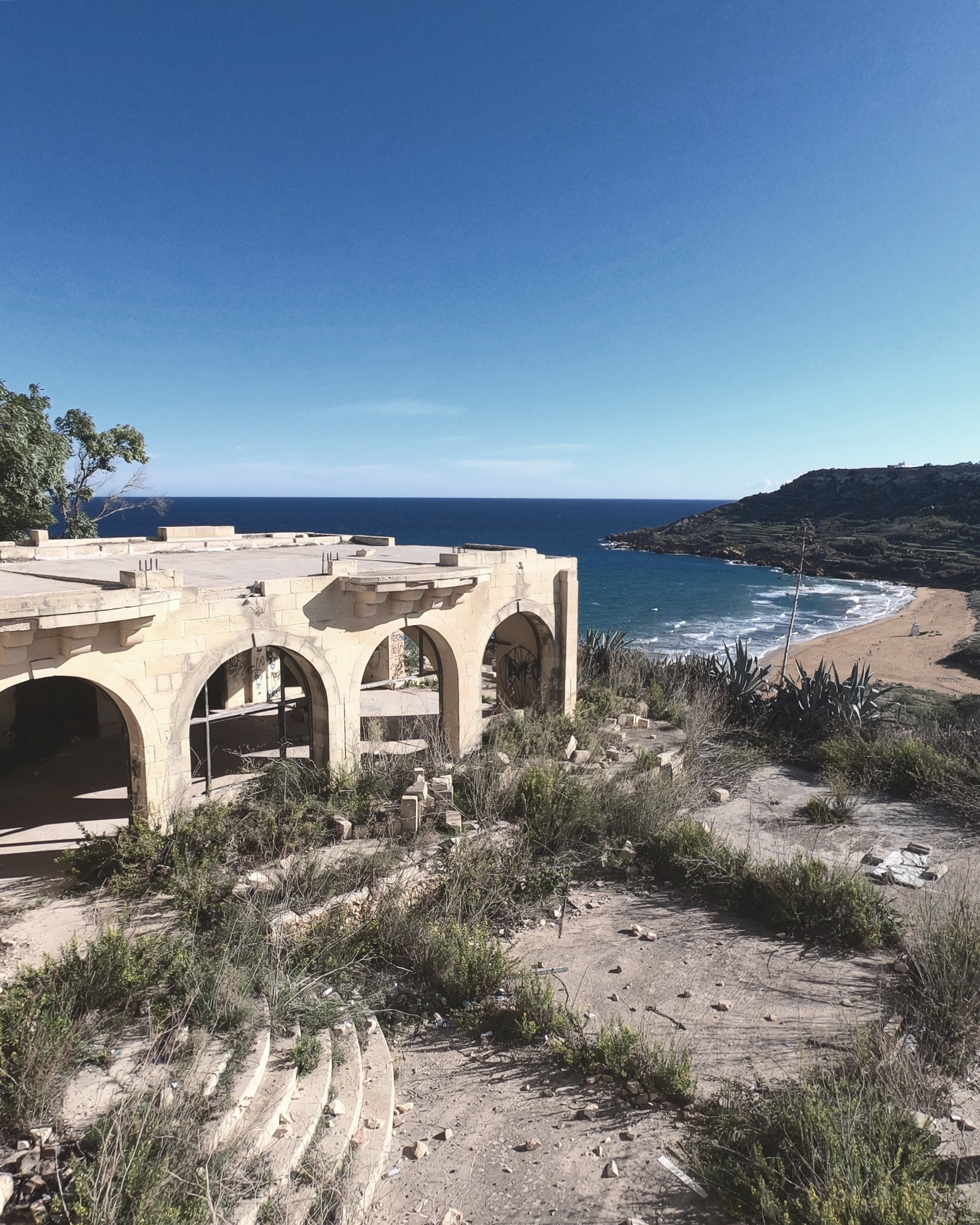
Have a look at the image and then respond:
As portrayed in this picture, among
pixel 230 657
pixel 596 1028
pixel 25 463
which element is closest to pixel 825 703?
pixel 596 1028

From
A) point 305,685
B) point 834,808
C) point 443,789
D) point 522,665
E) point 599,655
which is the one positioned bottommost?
point 834,808

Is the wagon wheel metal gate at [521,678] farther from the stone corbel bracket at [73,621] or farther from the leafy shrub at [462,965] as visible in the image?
the stone corbel bracket at [73,621]

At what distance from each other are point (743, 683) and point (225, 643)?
38.2 feet

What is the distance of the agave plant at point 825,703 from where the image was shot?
13953mm

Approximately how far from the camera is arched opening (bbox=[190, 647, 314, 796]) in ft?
35.8

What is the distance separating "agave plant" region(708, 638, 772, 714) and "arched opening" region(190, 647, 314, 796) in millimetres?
9503

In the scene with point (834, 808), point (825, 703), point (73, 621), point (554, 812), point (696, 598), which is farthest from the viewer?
point (696, 598)

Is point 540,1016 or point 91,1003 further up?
point 91,1003

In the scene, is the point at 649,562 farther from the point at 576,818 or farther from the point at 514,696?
the point at 576,818

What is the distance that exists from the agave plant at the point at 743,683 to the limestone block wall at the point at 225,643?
588 centimetres

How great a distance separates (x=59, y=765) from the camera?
12.4 meters

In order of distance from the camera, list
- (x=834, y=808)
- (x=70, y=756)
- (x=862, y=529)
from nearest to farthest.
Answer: (x=834, y=808) → (x=70, y=756) → (x=862, y=529)

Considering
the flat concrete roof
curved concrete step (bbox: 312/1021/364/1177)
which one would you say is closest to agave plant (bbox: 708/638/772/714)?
the flat concrete roof

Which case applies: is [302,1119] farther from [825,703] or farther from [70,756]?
[825,703]
